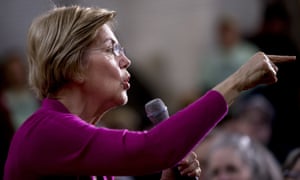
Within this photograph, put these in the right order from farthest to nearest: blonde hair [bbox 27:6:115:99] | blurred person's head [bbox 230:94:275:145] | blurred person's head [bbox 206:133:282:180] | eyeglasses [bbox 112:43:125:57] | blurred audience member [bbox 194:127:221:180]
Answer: blurred person's head [bbox 230:94:275:145], blurred audience member [bbox 194:127:221:180], blurred person's head [bbox 206:133:282:180], eyeglasses [bbox 112:43:125:57], blonde hair [bbox 27:6:115:99]

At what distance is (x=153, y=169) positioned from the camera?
11.6 ft

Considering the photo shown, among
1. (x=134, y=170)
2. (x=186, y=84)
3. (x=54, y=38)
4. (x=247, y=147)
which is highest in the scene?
(x=54, y=38)

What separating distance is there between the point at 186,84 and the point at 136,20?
1.07 m

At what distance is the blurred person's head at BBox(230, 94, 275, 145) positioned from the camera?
25.7 ft

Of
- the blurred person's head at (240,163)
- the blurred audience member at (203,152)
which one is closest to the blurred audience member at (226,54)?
the blurred audience member at (203,152)

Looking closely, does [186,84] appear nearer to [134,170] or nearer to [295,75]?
[295,75]

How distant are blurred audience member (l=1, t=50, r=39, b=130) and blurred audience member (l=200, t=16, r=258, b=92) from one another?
1.47 meters

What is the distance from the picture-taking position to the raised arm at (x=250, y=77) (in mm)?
3488

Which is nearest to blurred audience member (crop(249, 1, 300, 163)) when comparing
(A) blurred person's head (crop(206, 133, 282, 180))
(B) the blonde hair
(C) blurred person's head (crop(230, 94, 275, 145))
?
(C) blurred person's head (crop(230, 94, 275, 145))

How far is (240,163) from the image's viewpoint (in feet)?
19.9

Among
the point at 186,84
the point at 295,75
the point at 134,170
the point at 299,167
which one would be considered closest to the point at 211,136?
the point at 295,75

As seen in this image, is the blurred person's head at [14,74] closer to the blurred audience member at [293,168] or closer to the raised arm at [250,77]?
the blurred audience member at [293,168]

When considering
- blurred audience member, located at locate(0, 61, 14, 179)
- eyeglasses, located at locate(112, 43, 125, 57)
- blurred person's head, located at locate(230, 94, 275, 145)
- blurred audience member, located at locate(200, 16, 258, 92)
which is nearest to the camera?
eyeglasses, located at locate(112, 43, 125, 57)

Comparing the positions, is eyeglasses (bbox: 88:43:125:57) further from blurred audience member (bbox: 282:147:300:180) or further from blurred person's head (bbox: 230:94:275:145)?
blurred person's head (bbox: 230:94:275:145)
